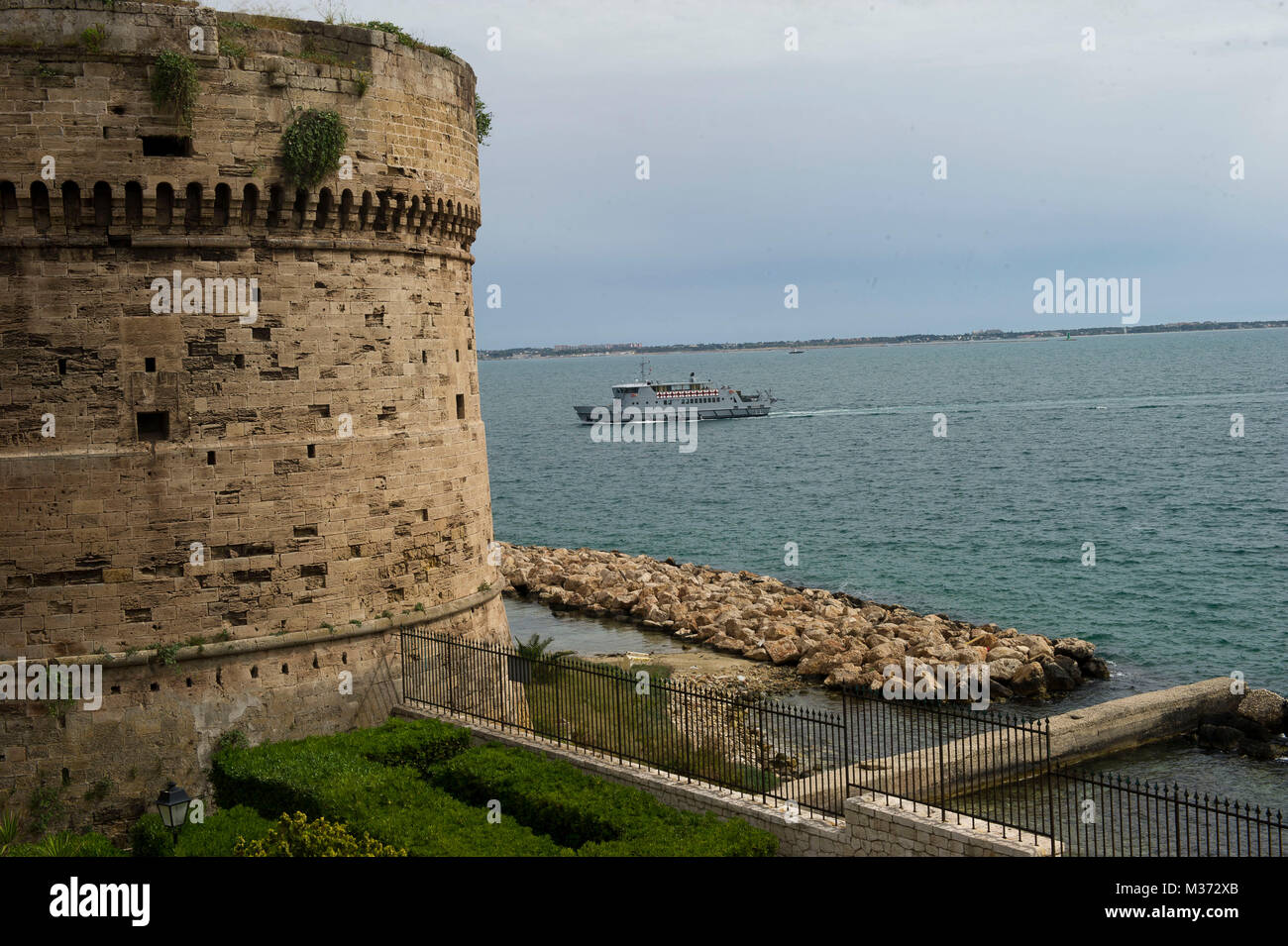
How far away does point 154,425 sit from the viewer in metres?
18.8

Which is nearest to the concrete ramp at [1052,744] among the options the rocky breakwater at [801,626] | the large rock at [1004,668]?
the rocky breakwater at [801,626]

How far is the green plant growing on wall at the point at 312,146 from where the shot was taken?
19281 millimetres

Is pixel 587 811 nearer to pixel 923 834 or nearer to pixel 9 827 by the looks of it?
pixel 923 834

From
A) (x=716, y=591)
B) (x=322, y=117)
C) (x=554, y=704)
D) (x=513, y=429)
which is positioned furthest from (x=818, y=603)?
(x=513, y=429)

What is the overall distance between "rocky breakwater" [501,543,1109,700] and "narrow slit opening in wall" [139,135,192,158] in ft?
70.9

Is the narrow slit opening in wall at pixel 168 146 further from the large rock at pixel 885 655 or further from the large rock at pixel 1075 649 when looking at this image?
the large rock at pixel 1075 649

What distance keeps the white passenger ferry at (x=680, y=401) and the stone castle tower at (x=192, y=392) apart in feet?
309

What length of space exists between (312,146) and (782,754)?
15.5 meters

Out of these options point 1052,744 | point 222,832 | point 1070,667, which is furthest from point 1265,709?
point 222,832

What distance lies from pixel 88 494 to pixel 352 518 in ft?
13.6

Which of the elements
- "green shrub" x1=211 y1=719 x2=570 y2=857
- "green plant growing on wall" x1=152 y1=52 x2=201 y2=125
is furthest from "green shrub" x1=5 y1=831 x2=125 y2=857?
"green plant growing on wall" x1=152 y1=52 x2=201 y2=125

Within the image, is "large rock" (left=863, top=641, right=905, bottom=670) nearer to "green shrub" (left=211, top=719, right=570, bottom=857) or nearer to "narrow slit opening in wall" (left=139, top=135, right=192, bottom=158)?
"green shrub" (left=211, top=719, right=570, bottom=857)

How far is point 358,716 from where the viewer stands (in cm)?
2058

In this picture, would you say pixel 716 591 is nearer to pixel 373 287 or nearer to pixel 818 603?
pixel 818 603
